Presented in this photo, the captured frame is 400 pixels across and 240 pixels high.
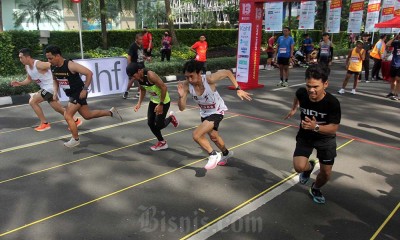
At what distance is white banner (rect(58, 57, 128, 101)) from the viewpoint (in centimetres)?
938

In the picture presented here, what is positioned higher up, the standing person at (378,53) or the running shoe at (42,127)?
the standing person at (378,53)

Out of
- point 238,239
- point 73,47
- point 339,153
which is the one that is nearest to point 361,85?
point 339,153

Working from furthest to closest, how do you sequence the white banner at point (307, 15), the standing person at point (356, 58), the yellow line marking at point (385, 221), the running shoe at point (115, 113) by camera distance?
the white banner at point (307, 15), the standing person at point (356, 58), the running shoe at point (115, 113), the yellow line marking at point (385, 221)

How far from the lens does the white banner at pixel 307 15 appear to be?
21.4m

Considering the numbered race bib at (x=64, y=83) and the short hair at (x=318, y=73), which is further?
the numbered race bib at (x=64, y=83)

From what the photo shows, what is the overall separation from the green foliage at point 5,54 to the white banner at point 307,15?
1693 centimetres

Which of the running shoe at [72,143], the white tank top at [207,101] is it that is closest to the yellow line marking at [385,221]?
the white tank top at [207,101]

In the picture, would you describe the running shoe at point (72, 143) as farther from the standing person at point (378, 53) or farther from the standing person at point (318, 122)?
the standing person at point (378, 53)

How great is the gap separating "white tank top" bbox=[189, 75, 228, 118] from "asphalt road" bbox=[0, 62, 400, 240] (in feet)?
2.88

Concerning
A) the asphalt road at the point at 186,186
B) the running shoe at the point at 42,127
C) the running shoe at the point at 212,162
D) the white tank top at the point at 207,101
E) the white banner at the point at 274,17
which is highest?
the white banner at the point at 274,17

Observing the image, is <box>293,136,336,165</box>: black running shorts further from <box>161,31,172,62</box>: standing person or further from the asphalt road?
<box>161,31,172,62</box>: standing person

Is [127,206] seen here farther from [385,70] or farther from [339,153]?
[385,70]

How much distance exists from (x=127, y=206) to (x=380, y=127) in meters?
5.65

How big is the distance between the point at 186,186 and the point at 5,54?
999 cm
